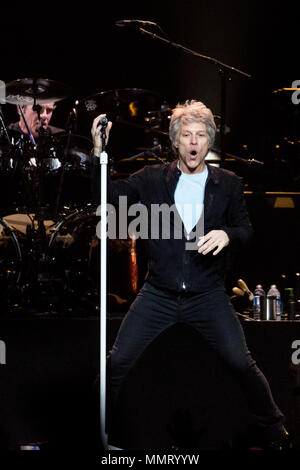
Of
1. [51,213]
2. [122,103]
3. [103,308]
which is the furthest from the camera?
[122,103]

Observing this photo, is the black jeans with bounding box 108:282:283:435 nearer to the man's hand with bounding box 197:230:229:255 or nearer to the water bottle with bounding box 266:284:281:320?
the man's hand with bounding box 197:230:229:255

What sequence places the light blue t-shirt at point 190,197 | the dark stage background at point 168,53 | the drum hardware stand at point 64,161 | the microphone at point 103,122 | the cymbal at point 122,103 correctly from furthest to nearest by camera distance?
1. the dark stage background at point 168,53
2. the cymbal at point 122,103
3. the drum hardware stand at point 64,161
4. the light blue t-shirt at point 190,197
5. the microphone at point 103,122

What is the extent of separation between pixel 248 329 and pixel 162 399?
79 cm

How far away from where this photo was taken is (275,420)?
349 cm

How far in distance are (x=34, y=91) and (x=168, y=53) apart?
9.55 feet

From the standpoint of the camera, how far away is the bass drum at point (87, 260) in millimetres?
5699

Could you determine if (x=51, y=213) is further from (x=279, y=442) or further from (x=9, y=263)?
(x=279, y=442)

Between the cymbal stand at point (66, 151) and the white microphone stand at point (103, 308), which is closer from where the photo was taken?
the white microphone stand at point (103, 308)

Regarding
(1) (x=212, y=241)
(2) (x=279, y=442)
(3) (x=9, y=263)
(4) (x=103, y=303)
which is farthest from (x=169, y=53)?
(4) (x=103, y=303)

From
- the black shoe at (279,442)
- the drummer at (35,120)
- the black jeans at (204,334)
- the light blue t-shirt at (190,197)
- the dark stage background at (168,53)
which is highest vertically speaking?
the dark stage background at (168,53)

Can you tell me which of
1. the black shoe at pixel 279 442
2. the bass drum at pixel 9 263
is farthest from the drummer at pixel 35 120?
the black shoe at pixel 279 442

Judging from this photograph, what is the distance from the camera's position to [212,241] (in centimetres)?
326

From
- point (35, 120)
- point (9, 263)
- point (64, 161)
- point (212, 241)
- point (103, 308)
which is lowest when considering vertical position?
point (103, 308)

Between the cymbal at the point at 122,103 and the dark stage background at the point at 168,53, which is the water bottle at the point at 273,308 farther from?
the dark stage background at the point at 168,53
